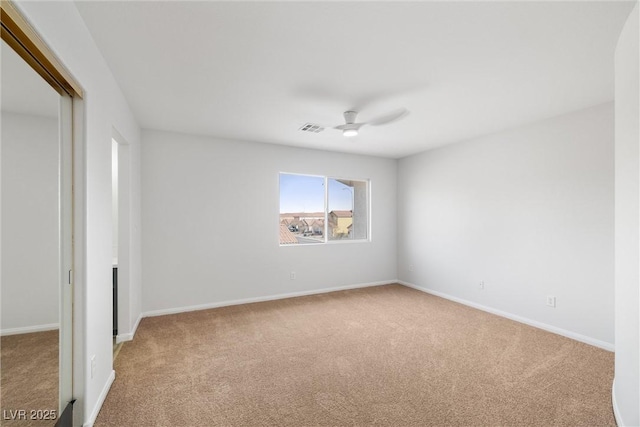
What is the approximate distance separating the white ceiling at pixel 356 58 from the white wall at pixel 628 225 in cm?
27

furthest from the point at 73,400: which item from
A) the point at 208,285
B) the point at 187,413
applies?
the point at 208,285

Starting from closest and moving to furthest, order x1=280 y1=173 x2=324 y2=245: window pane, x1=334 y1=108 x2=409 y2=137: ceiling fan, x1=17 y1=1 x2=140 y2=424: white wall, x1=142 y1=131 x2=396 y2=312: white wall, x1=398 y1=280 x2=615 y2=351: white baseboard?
x1=17 y1=1 x2=140 y2=424: white wall
x1=334 y1=108 x2=409 y2=137: ceiling fan
x1=398 y1=280 x2=615 y2=351: white baseboard
x1=142 y1=131 x2=396 y2=312: white wall
x1=280 y1=173 x2=324 y2=245: window pane

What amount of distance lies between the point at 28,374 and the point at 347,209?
4.66 meters

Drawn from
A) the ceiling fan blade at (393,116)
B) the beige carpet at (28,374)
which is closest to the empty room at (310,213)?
the beige carpet at (28,374)

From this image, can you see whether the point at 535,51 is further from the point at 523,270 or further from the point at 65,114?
the point at 65,114

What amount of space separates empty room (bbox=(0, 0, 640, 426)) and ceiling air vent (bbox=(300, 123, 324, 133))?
0.04 meters

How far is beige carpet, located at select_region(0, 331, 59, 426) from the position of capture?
128cm

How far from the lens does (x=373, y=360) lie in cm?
274

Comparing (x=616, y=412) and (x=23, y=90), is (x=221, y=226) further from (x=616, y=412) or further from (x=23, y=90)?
(x=616, y=412)

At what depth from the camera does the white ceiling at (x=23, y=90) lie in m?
1.21

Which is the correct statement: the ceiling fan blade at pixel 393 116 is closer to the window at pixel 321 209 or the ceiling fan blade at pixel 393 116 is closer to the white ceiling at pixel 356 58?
the white ceiling at pixel 356 58

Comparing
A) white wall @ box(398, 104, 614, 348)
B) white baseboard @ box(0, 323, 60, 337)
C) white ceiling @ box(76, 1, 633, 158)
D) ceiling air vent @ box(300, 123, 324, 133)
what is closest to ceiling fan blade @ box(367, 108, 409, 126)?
white ceiling @ box(76, 1, 633, 158)

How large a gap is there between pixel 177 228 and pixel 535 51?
4.19m

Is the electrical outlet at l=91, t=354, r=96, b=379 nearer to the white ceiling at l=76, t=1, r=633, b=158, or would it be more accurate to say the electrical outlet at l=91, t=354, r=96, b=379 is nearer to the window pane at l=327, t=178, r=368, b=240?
the white ceiling at l=76, t=1, r=633, b=158
